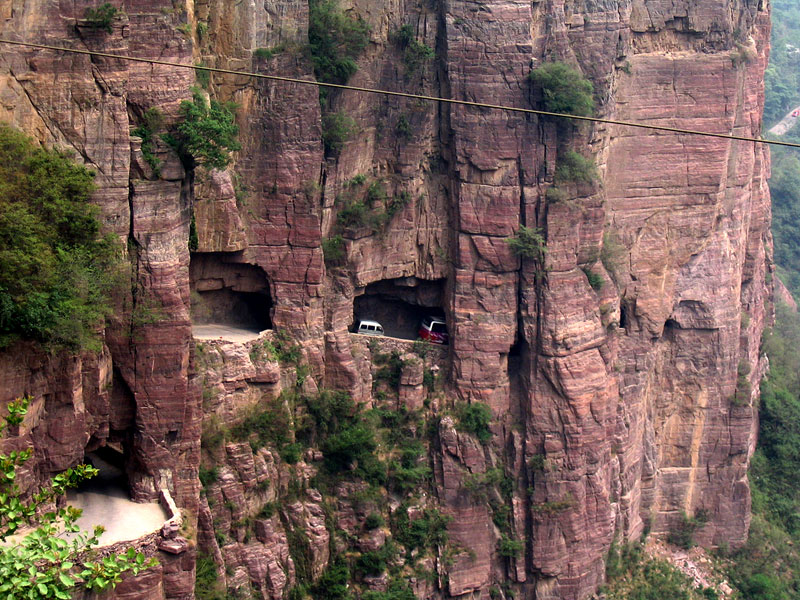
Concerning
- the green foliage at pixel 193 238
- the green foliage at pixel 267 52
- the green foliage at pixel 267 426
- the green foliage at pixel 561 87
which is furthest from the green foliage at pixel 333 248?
the green foliage at pixel 561 87

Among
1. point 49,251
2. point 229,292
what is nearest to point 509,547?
→ point 229,292

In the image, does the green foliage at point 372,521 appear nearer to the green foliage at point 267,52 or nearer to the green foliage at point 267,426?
the green foliage at point 267,426

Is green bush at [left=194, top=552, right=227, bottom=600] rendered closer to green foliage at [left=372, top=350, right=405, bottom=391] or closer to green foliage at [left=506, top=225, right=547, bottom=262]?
green foliage at [left=372, top=350, right=405, bottom=391]

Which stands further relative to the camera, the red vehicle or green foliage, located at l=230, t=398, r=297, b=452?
the red vehicle

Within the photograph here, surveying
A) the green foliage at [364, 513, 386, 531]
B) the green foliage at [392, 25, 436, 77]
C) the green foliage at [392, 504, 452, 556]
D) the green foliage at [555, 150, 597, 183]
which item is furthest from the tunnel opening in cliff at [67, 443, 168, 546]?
the green foliage at [555, 150, 597, 183]

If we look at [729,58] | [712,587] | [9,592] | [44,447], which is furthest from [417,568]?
[9,592]

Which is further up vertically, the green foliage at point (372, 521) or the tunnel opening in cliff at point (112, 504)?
the tunnel opening in cliff at point (112, 504)

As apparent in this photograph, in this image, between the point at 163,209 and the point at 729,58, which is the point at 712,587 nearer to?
the point at 729,58
